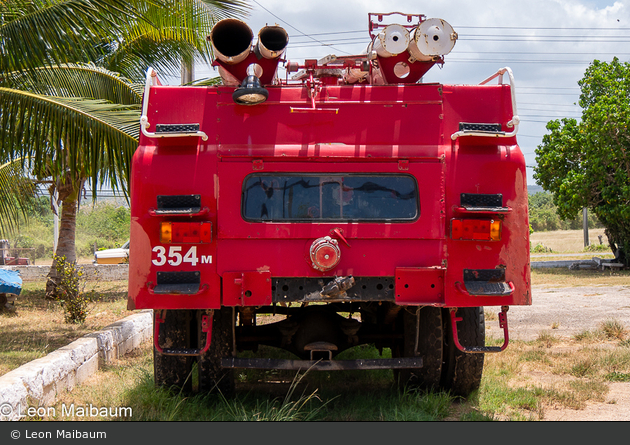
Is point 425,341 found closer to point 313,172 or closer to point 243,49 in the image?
point 313,172

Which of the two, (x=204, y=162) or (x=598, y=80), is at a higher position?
(x=598, y=80)

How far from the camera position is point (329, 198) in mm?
4535

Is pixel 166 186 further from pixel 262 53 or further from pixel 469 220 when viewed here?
pixel 469 220

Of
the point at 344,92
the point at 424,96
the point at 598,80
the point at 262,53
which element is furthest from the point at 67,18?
the point at 598,80

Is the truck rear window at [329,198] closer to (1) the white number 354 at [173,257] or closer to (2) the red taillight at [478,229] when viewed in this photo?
(2) the red taillight at [478,229]

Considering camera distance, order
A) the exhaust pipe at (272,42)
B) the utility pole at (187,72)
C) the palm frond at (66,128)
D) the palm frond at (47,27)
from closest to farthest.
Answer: the exhaust pipe at (272,42) < the palm frond at (47,27) < the palm frond at (66,128) < the utility pole at (187,72)

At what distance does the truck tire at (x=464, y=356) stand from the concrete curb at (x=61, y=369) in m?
3.36

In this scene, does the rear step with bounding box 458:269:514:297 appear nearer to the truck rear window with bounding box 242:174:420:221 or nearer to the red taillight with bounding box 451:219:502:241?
the red taillight with bounding box 451:219:502:241

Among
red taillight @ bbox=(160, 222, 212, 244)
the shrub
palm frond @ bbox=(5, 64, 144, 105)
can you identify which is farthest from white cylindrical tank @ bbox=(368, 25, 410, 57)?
the shrub

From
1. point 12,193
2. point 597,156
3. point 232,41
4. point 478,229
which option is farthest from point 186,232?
point 597,156

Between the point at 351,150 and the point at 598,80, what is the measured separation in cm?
1911

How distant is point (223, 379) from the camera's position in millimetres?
4973

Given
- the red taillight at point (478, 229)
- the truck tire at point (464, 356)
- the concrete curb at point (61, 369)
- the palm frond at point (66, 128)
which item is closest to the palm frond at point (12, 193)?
the palm frond at point (66, 128)

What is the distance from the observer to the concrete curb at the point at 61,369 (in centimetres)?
426
